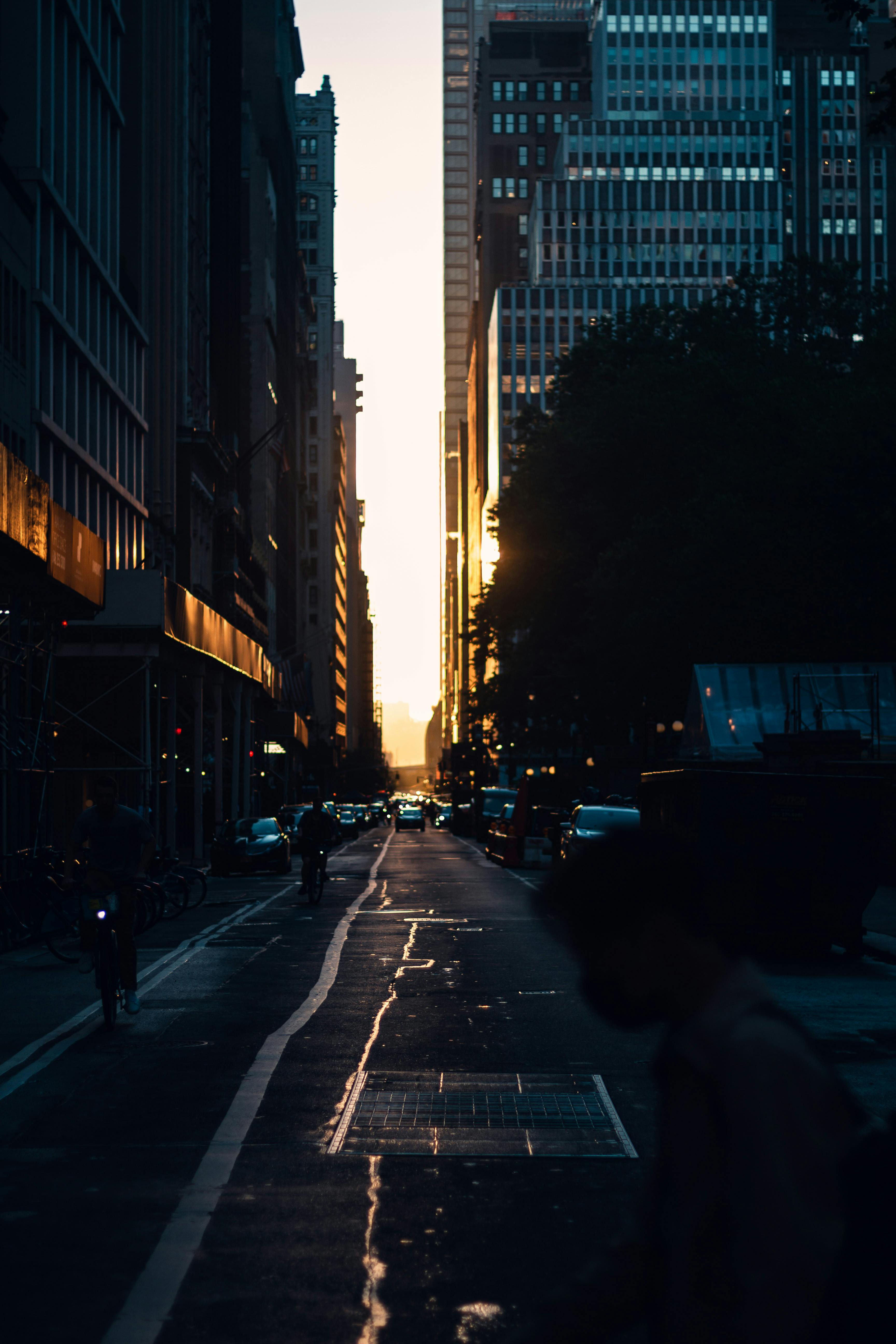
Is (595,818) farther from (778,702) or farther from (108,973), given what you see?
(108,973)

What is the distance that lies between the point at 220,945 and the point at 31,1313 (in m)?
13.3

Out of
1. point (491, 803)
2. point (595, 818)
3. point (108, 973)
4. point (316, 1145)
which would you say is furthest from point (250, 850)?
point (316, 1145)

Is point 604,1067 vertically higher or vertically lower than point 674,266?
lower

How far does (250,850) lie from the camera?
36812 millimetres

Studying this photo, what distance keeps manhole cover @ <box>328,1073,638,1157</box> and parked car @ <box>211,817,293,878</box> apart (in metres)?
27.5

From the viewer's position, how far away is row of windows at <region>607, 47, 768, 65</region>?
159625mm

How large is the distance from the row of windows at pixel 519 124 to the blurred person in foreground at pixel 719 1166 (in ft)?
630

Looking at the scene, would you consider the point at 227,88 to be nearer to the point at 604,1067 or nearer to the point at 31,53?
the point at 31,53

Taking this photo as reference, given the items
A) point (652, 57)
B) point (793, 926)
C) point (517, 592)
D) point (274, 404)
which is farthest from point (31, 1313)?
point (652, 57)

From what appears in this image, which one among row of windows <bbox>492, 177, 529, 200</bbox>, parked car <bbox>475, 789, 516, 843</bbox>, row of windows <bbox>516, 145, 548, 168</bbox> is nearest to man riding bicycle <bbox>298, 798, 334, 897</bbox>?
parked car <bbox>475, 789, 516, 843</bbox>

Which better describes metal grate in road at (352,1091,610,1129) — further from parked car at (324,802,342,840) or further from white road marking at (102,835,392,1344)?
parked car at (324,802,342,840)

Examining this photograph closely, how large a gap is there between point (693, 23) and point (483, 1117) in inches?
6582

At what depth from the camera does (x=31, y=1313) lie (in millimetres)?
5199

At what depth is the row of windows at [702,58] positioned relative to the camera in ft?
524
